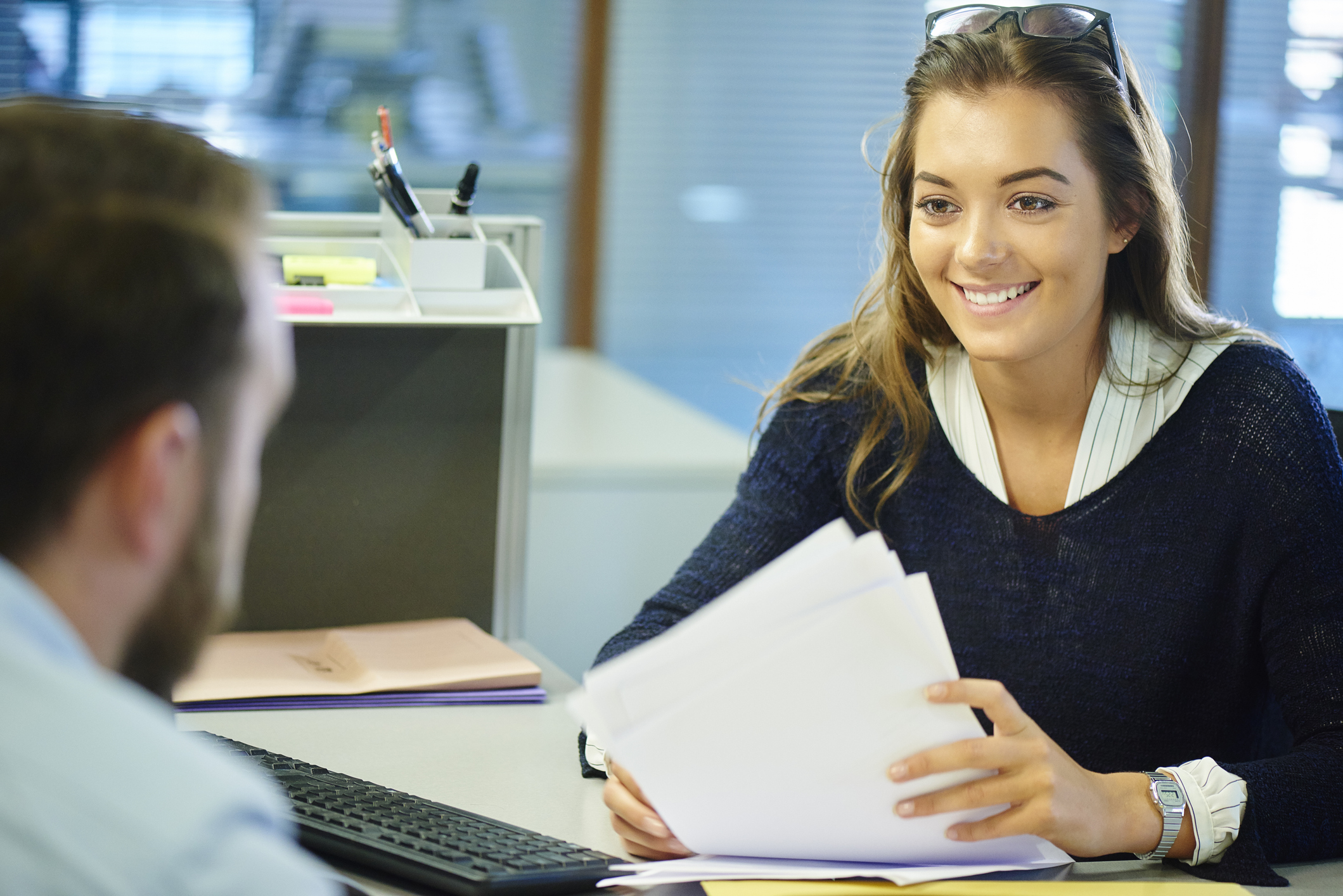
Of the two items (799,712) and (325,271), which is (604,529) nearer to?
(325,271)

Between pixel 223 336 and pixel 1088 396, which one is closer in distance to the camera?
pixel 223 336

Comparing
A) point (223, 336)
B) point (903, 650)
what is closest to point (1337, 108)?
point (903, 650)

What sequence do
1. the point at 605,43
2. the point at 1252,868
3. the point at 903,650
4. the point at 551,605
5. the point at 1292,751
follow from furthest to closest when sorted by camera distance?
the point at 605,43, the point at 551,605, the point at 1292,751, the point at 1252,868, the point at 903,650

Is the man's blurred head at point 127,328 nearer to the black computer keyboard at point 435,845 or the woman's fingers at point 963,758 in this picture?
the black computer keyboard at point 435,845

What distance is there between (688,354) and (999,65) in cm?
267

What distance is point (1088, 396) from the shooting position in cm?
128

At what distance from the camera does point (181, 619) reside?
0.55m

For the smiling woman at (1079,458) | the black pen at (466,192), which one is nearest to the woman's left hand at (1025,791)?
the smiling woman at (1079,458)

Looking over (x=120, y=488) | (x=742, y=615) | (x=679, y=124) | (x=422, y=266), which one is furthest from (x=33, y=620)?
(x=679, y=124)

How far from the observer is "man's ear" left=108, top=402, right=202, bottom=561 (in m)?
0.50

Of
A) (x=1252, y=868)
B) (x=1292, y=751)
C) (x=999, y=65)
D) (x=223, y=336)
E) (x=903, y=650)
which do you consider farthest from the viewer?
(x=999, y=65)

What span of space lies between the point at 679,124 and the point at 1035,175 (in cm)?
267

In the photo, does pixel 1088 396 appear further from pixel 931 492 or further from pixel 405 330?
pixel 405 330

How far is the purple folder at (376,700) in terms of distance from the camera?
3.98 feet
